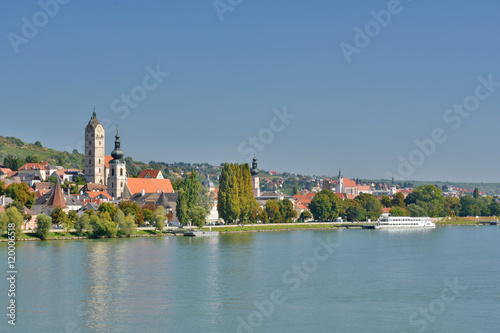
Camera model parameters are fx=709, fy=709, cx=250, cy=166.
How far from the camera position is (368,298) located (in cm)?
3391

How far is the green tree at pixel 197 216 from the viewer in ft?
260

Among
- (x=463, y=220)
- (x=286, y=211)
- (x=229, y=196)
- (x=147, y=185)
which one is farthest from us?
(x=463, y=220)

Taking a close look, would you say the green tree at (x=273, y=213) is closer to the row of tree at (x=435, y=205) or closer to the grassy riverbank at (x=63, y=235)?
the grassy riverbank at (x=63, y=235)

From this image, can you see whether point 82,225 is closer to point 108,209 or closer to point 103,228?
point 103,228

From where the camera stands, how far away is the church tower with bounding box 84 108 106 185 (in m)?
113

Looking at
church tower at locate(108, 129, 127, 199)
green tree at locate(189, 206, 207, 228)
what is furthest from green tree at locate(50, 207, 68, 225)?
church tower at locate(108, 129, 127, 199)

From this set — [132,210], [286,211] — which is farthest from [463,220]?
[132,210]

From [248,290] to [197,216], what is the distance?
4380cm

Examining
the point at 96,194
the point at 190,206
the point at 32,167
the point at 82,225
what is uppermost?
the point at 32,167

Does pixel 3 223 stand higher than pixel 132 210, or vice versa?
pixel 132 210

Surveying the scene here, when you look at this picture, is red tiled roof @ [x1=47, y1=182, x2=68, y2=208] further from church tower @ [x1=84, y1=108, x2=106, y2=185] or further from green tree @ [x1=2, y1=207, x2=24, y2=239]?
church tower @ [x1=84, y1=108, x2=106, y2=185]

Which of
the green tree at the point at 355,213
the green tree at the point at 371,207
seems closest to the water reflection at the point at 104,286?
the green tree at the point at 355,213

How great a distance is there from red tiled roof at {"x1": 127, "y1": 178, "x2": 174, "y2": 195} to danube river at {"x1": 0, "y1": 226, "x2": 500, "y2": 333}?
47.2 meters

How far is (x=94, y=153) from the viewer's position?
113 meters
